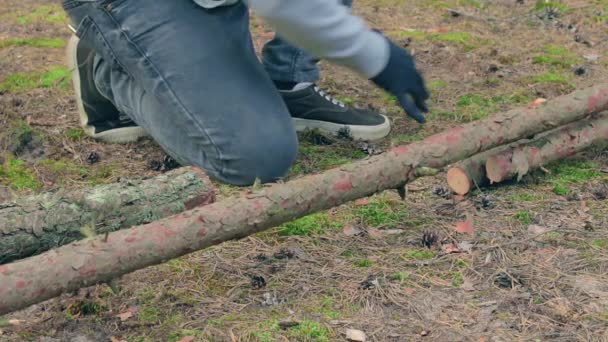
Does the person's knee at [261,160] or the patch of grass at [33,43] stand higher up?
the person's knee at [261,160]

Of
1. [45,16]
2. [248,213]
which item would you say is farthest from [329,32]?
[45,16]

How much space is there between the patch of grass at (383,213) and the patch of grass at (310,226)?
0.34ft

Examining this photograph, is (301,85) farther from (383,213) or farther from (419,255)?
(419,255)

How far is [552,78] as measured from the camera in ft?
14.6

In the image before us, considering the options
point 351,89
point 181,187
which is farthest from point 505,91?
point 181,187

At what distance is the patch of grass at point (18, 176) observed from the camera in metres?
3.43

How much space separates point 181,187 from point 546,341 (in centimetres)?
125

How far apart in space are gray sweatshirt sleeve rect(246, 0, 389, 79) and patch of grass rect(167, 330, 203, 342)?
101 cm

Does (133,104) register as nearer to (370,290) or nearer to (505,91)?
(370,290)

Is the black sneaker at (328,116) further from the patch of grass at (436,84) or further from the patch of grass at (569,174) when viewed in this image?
the patch of grass at (569,174)

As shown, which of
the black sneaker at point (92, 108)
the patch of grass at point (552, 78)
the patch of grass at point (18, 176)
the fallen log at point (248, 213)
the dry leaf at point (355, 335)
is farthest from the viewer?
the patch of grass at point (552, 78)

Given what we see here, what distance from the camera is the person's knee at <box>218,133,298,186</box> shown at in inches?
128

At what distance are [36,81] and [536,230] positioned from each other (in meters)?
3.00

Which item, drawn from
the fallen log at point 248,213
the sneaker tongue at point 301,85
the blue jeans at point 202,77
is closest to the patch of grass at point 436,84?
the sneaker tongue at point 301,85
